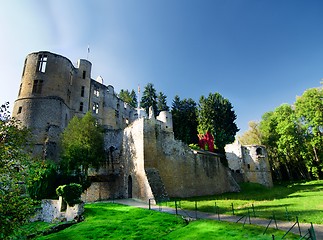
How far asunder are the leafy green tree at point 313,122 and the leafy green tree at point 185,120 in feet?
63.2

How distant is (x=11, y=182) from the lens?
8391 mm

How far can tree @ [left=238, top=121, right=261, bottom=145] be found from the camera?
161 feet

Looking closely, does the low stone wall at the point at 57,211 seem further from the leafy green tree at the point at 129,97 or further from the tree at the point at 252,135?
the tree at the point at 252,135

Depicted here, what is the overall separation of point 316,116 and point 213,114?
1652 cm

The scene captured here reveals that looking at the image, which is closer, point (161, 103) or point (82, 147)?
point (82, 147)

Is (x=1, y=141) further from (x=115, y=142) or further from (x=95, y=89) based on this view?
(x=95, y=89)

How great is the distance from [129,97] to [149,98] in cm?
559

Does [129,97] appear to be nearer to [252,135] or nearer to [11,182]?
[252,135]

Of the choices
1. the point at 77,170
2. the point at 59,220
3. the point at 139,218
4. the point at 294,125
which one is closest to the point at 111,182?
the point at 77,170

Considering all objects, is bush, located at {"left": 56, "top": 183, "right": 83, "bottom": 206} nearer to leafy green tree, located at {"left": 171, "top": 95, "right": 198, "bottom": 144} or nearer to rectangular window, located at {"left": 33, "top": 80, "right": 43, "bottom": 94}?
rectangular window, located at {"left": 33, "top": 80, "right": 43, "bottom": 94}

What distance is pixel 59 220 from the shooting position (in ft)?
51.8

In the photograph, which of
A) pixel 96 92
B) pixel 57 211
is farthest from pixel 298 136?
pixel 57 211

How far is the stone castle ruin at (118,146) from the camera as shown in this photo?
22.8 m

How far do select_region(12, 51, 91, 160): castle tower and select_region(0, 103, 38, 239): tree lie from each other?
1798 centimetres
